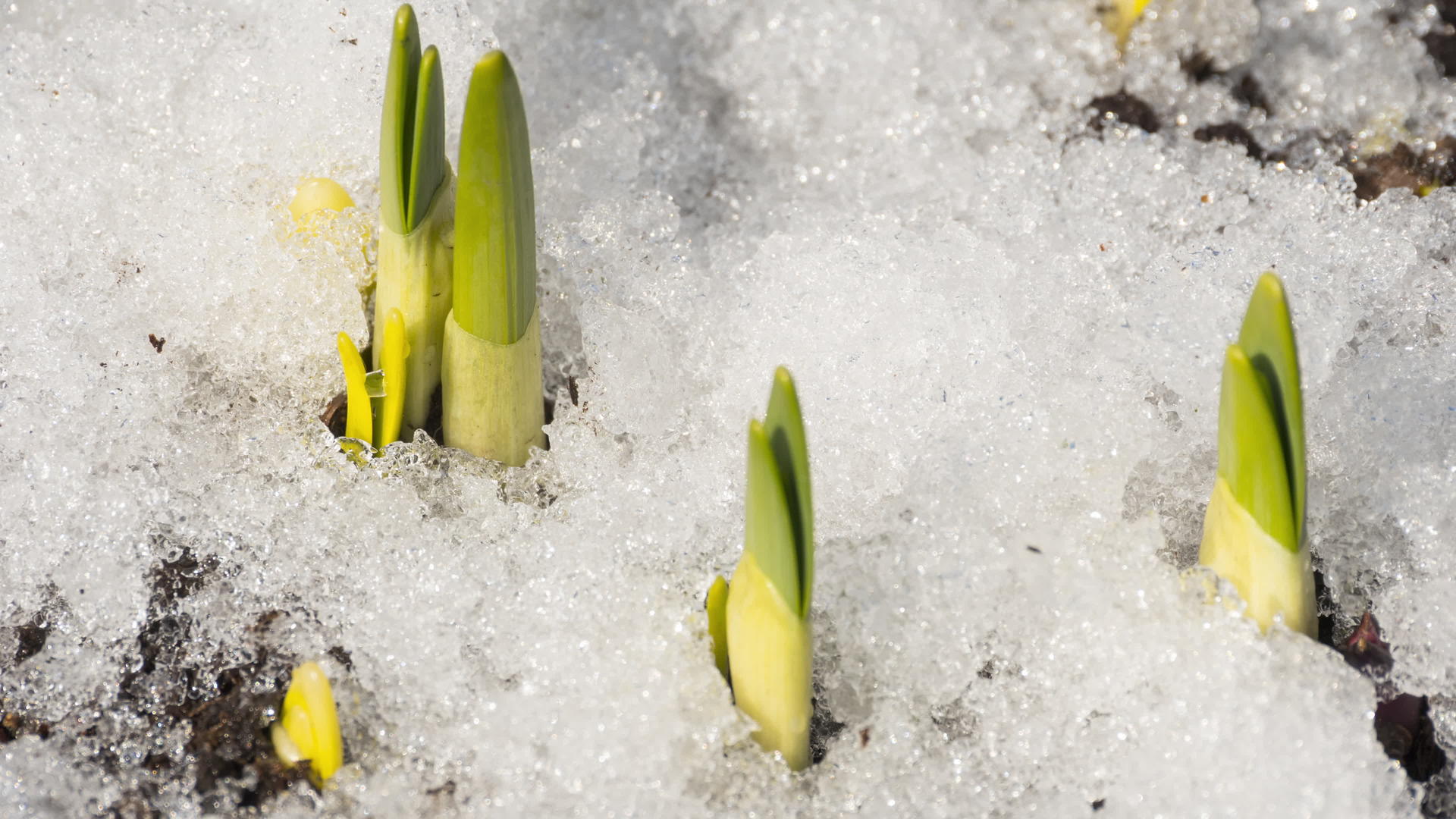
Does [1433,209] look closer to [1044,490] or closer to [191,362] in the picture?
[1044,490]

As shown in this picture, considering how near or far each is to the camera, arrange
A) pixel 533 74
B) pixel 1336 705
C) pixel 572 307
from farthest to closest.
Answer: pixel 533 74, pixel 572 307, pixel 1336 705

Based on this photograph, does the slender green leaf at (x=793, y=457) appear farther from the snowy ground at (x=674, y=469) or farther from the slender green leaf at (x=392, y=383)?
the slender green leaf at (x=392, y=383)

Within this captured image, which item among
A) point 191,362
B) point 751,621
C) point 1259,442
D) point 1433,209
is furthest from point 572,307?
point 1433,209

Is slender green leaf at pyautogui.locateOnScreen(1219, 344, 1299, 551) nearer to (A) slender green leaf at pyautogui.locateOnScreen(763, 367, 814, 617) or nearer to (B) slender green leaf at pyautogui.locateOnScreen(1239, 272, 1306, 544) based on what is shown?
(B) slender green leaf at pyautogui.locateOnScreen(1239, 272, 1306, 544)

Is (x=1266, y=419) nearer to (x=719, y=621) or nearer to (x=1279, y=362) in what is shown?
(x=1279, y=362)

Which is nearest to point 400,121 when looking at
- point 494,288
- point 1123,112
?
point 494,288

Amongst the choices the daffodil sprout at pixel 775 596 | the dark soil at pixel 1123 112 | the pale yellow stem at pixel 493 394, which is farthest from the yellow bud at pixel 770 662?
the dark soil at pixel 1123 112
